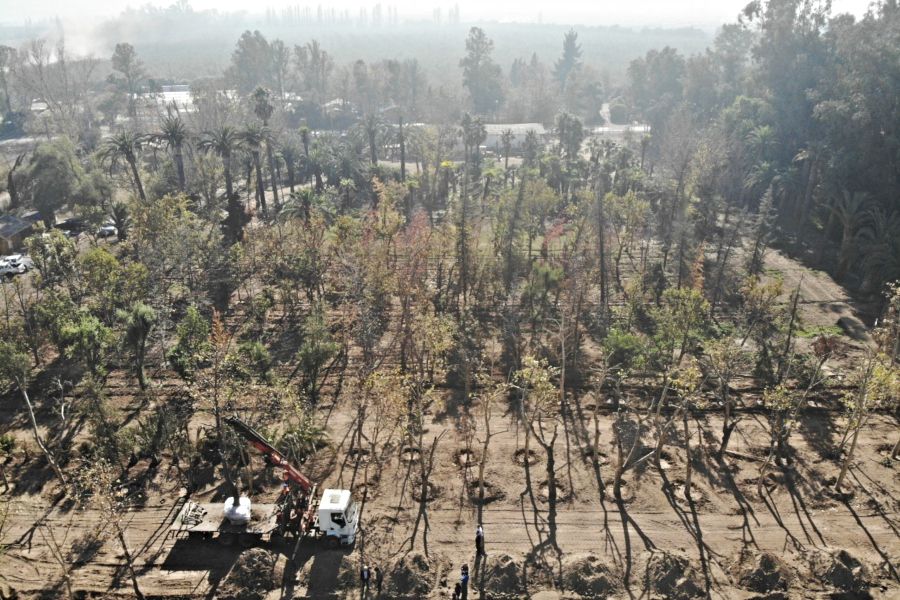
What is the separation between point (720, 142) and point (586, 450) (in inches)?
2172

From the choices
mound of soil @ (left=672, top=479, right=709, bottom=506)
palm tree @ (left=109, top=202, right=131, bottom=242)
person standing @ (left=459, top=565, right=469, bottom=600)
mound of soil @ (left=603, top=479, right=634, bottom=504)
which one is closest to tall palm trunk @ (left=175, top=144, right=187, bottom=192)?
palm tree @ (left=109, top=202, right=131, bottom=242)

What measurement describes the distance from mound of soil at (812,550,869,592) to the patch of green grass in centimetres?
2134

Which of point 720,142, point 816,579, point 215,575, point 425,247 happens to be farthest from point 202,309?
point 720,142

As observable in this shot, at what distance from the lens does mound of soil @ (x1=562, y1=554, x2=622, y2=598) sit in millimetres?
22656

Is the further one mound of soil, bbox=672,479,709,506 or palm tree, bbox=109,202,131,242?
palm tree, bbox=109,202,131,242

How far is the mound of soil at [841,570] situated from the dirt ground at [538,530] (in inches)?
1.6

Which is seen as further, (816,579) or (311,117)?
(311,117)

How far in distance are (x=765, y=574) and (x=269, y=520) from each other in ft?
59.2

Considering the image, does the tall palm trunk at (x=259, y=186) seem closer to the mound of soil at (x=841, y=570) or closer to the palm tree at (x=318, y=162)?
the palm tree at (x=318, y=162)

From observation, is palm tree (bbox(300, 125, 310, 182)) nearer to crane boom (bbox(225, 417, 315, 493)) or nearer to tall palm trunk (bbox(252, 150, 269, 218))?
tall palm trunk (bbox(252, 150, 269, 218))

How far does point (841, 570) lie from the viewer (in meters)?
22.9

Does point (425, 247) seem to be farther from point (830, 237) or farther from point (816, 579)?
point (830, 237)

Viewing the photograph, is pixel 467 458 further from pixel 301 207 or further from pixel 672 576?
pixel 301 207

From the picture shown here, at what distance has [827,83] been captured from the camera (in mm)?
65000
